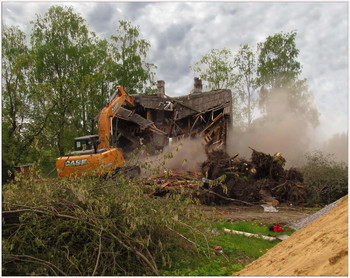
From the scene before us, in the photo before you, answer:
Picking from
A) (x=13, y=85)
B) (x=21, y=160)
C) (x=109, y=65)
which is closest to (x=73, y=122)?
(x=13, y=85)

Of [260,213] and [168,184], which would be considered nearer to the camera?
[260,213]

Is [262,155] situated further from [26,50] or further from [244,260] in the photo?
[26,50]

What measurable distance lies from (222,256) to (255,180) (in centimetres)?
738

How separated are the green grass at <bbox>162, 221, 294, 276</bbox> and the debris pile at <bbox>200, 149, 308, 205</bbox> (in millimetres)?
3692

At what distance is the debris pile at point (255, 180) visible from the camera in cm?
1048

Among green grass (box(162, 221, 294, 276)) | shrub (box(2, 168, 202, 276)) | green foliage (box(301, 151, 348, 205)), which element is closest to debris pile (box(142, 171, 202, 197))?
shrub (box(2, 168, 202, 276))

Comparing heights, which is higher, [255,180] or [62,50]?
[62,50]

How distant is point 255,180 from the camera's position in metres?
11.8

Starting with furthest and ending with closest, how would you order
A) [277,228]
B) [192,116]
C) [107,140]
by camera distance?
1. [192,116]
2. [107,140]
3. [277,228]

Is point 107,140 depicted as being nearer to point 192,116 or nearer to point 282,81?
point 192,116

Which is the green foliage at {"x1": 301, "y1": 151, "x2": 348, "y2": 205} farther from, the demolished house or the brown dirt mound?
the brown dirt mound

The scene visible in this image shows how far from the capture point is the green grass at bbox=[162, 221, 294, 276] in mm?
4211

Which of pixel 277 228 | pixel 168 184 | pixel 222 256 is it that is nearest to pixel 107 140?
pixel 168 184

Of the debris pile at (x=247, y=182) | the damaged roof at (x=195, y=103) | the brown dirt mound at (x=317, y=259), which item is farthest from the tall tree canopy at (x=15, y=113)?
the brown dirt mound at (x=317, y=259)
